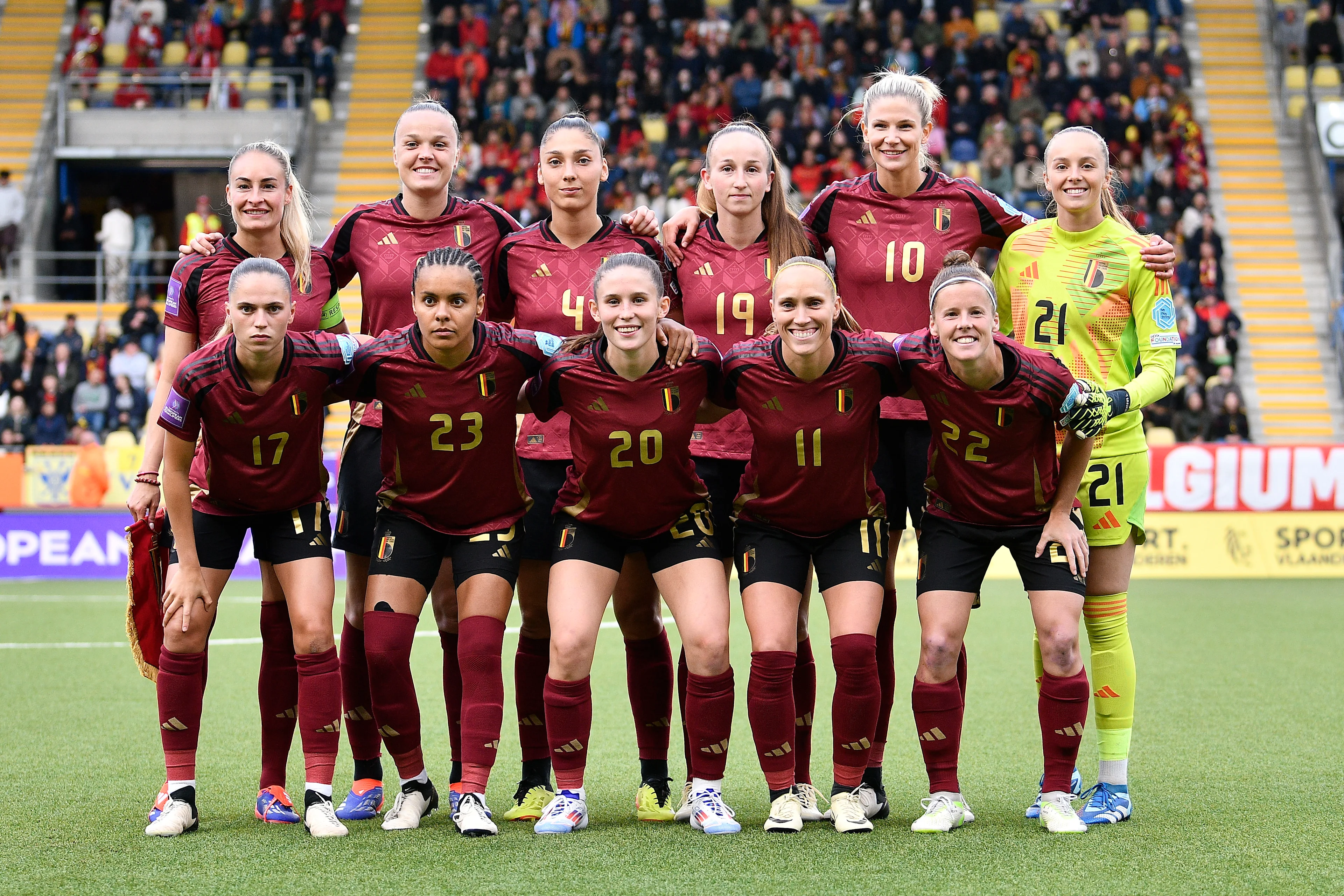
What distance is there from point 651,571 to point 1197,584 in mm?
9908

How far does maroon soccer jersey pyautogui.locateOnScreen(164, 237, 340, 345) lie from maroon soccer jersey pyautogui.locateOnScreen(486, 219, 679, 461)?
673 millimetres

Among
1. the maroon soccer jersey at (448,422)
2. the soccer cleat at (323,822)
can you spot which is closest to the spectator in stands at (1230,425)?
the maroon soccer jersey at (448,422)

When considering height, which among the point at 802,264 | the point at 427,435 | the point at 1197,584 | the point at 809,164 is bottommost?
the point at 1197,584

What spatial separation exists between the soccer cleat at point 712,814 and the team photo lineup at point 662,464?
10mm

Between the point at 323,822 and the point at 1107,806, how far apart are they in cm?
254

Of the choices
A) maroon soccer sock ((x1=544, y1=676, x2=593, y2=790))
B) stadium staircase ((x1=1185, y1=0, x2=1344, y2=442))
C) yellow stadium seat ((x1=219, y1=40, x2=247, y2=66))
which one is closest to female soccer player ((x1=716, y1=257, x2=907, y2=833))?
maroon soccer sock ((x1=544, y1=676, x2=593, y2=790))

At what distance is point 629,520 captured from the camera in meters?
4.59

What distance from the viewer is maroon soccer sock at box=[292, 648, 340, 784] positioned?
4535 millimetres

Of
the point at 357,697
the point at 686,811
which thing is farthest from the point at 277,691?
the point at 686,811

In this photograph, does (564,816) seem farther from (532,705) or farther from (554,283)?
(554,283)

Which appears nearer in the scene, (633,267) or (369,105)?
(633,267)

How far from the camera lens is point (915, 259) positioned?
15.9ft

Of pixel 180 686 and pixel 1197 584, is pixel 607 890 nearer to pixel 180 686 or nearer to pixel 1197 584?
pixel 180 686

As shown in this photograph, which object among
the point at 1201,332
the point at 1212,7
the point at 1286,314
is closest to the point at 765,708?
the point at 1201,332
